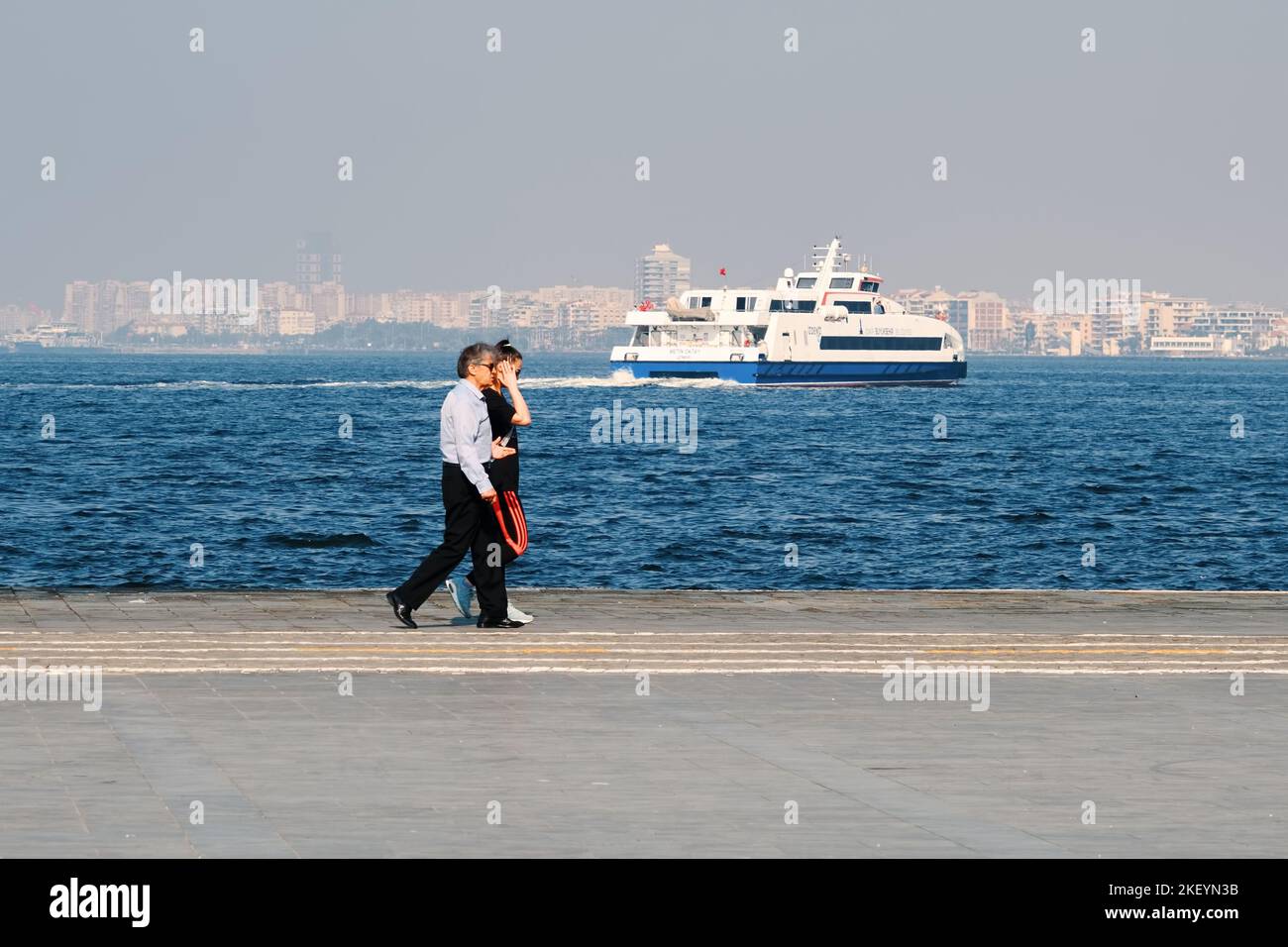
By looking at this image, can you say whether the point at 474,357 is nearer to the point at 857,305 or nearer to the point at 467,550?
the point at 467,550

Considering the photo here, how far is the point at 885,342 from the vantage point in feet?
383


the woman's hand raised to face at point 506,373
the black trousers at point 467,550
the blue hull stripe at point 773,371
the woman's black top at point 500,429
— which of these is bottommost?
the blue hull stripe at point 773,371

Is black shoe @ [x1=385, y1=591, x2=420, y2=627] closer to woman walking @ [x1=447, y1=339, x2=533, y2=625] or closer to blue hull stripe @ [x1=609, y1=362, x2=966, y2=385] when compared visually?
woman walking @ [x1=447, y1=339, x2=533, y2=625]

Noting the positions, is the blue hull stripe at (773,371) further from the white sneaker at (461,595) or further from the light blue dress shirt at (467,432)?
the light blue dress shirt at (467,432)

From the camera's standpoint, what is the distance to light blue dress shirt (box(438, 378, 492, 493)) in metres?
12.2

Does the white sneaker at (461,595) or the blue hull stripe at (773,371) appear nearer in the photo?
the white sneaker at (461,595)

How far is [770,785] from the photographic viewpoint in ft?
24.5

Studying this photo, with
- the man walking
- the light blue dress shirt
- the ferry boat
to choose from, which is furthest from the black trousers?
the ferry boat

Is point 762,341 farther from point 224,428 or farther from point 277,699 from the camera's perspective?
point 277,699

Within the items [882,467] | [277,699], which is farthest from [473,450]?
[882,467]

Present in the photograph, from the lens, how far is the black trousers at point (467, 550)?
12.3 m

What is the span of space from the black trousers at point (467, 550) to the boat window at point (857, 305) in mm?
102002

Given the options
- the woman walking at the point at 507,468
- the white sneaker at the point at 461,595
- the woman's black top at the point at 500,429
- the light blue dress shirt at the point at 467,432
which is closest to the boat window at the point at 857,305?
the white sneaker at the point at 461,595
